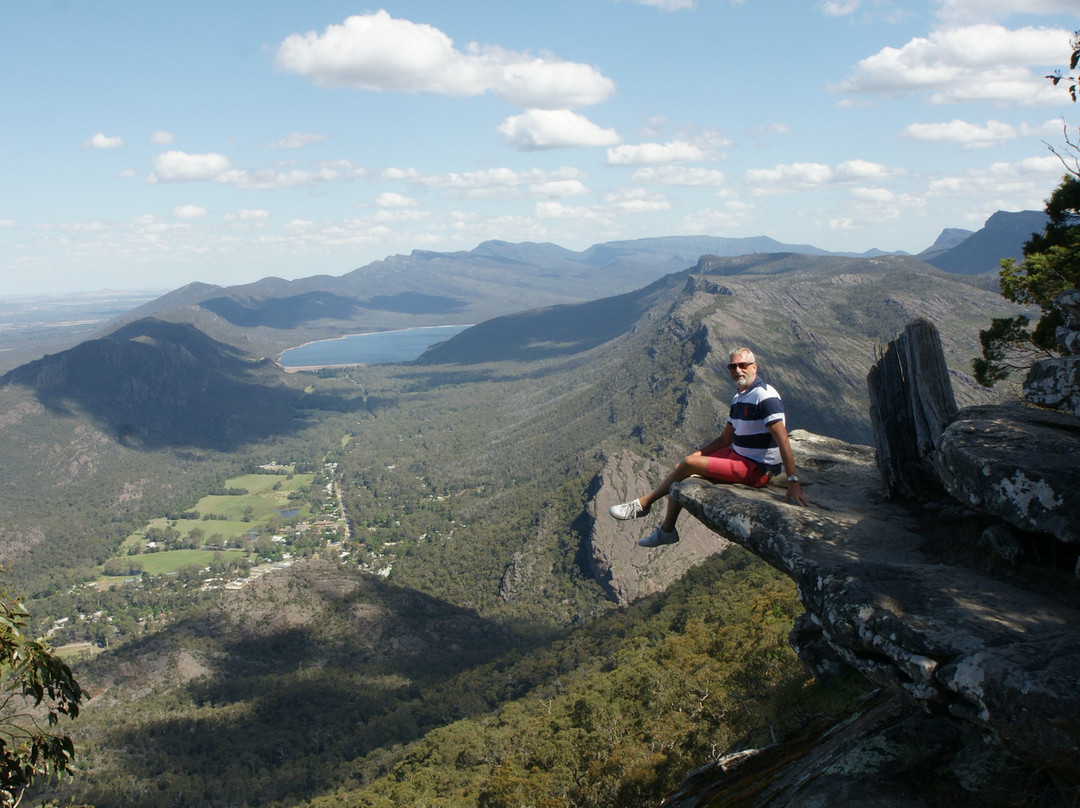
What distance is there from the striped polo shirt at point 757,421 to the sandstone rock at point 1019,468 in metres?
2.73

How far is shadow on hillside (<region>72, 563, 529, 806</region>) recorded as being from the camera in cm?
7038

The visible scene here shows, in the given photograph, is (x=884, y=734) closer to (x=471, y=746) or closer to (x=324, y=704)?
(x=471, y=746)

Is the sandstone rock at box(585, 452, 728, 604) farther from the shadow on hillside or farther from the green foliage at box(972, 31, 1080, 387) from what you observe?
the green foliage at box(972, 31, 1080, 387)

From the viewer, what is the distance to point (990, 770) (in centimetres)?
797

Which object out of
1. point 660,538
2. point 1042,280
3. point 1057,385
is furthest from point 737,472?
point 1042,280

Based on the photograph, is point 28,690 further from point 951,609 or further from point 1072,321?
point 1072,321

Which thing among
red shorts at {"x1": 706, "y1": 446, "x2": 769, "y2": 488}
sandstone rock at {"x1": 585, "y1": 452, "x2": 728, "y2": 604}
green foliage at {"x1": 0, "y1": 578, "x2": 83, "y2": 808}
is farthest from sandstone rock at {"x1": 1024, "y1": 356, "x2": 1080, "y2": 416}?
sandstone rock at {"x1": 585, "y1": 452, "x2": 728, "y2": 604}

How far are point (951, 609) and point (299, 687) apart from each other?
9273 cm

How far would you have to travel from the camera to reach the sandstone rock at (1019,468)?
821 cm

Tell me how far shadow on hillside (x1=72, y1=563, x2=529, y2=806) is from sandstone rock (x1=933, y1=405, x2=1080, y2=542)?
2798 inches

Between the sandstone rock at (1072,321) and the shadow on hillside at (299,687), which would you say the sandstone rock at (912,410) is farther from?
the shadow on hillside at (299,687)

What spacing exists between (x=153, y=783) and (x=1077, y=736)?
83.9m

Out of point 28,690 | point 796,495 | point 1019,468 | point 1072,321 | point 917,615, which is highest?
point 1072,321

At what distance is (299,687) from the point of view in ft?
284
